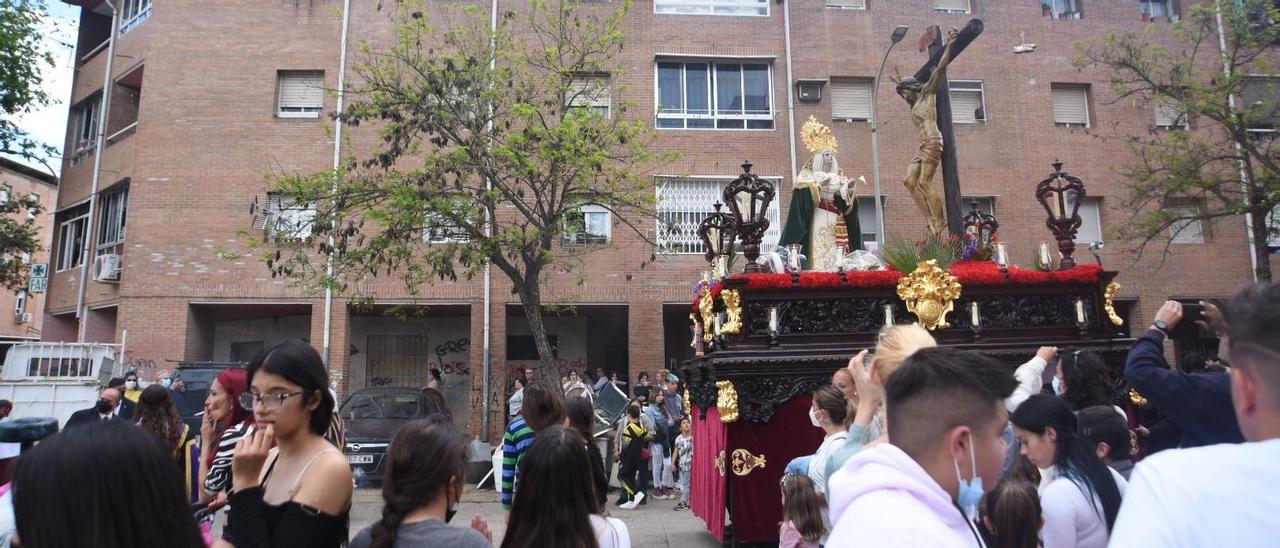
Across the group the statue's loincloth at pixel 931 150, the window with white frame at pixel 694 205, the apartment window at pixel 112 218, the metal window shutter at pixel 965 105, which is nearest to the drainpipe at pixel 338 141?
the apartment window at pixel 112 218

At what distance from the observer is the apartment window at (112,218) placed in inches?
850

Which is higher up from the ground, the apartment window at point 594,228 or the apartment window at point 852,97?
the apartment window at point 852,97

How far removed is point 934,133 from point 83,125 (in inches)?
1004

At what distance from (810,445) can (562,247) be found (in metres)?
12.3

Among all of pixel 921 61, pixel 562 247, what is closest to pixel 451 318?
pixel 562 247

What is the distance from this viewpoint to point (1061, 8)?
23.1 meters

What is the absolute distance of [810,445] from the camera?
7.82 meters

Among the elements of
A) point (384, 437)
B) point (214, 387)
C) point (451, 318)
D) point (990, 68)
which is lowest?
point (384, 437)

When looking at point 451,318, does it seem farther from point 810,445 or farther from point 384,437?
point 810,445

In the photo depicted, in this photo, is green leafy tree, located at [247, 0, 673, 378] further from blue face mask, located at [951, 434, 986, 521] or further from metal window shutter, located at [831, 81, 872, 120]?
blue face mask, located at [951, 434, 986, 521]

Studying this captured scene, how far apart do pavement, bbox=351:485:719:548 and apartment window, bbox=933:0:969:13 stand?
16677 mm

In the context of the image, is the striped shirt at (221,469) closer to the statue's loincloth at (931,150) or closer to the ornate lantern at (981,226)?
the ornate lantern at (981,226)

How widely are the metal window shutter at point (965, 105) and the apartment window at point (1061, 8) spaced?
3.43 metres

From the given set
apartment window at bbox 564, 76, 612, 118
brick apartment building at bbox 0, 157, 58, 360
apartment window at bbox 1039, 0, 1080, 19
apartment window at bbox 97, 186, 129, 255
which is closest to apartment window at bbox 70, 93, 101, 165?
apartment window at bbox 97, 186, 129, 255
